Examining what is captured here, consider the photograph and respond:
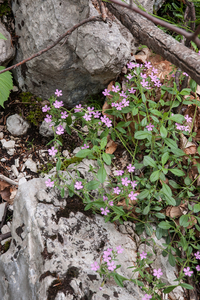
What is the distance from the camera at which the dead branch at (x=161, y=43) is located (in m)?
2.00

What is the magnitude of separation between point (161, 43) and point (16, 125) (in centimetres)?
217

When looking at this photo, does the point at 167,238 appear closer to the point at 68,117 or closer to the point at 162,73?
the point at 68,117

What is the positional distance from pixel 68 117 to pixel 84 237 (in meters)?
1.29

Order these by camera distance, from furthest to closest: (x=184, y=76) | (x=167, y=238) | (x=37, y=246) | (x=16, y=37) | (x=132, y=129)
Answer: (x=16, y=37) → (x=132, y=129) → (x=184, y=76) → (x=167, y=238) → (x=37, y=246)

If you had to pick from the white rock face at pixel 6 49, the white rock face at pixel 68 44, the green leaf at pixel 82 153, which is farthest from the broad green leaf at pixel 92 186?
the white rock face at pixel 6 49

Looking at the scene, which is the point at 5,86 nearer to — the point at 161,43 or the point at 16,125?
the point at 16,125

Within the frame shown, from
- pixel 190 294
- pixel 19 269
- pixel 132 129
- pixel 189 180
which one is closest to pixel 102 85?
pixel 132 129

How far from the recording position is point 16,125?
10.8ft

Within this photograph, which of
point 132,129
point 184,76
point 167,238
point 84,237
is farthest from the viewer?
point 132,129

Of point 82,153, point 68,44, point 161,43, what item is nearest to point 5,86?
point 68,44

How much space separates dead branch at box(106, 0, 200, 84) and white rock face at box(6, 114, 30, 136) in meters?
1.90

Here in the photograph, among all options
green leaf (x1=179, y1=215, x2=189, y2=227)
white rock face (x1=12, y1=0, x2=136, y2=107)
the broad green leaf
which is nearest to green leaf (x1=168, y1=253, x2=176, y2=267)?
green leaf (x1=179, y1=215, x2=189, y2=227)

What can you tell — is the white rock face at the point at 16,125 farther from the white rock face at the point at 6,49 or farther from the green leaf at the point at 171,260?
the green leaf at the point at 171,260

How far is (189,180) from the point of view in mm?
2535
